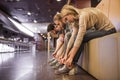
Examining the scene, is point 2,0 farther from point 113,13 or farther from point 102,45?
point 102,45

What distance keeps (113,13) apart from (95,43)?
1722 mm

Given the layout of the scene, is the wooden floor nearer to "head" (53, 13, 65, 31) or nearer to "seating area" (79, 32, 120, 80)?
"seating area" (79, 32, 120, 80)

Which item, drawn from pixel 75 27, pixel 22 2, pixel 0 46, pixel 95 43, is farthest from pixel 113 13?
pixel 0 46

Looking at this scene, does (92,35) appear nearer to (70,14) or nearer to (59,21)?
(70,14)

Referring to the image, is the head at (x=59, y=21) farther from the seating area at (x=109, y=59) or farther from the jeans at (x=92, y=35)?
the seating area at (x=109, y=59)

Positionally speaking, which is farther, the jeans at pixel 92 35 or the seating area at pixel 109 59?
the jeans at pixel 92 35

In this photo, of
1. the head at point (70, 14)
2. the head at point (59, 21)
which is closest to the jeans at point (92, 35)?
the head at point (70, 14)

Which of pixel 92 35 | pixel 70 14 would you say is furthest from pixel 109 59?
pixel 70 14

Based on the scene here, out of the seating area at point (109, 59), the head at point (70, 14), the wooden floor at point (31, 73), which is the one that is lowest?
the wooden floor at point (31, 73)

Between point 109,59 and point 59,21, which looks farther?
point 59,21

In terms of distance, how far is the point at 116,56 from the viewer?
4.82 ft

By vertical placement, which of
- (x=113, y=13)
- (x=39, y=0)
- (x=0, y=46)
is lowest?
(x=0, y=46)

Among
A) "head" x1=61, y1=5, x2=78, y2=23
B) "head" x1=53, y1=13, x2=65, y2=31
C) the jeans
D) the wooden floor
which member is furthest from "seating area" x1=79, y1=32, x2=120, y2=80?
"head" x1=53, y1=13, x2=65, y2=31

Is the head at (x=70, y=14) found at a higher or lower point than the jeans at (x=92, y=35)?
higher
